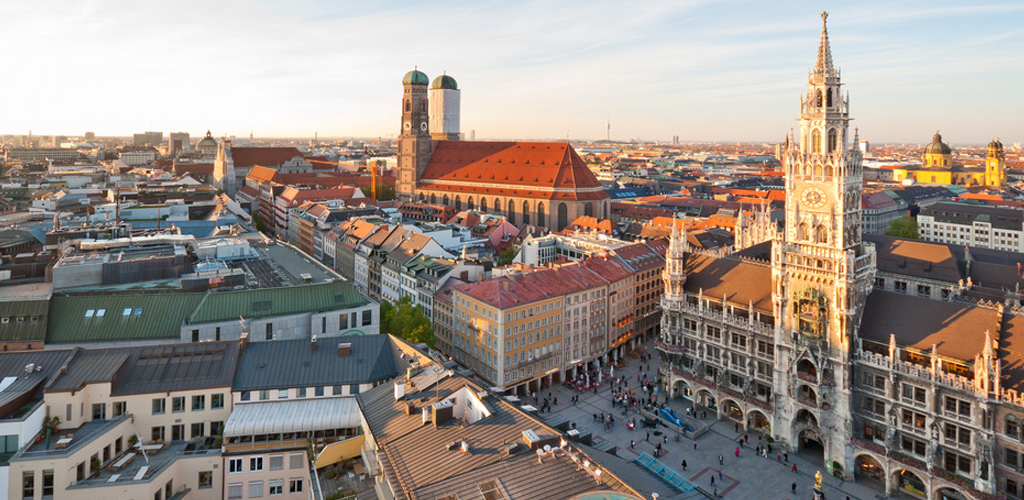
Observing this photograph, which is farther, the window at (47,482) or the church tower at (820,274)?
the church tower at (820,274)

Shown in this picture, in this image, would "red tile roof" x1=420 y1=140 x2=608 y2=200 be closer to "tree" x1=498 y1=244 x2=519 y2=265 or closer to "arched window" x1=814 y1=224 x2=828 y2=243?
"tree" x1=498 y1=244 x2=519 y2=265

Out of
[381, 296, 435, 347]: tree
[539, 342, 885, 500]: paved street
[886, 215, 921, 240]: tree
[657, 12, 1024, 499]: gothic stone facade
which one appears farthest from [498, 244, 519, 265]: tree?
[886, 215, 921, 240]: tree

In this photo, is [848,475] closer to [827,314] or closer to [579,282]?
[827,314]

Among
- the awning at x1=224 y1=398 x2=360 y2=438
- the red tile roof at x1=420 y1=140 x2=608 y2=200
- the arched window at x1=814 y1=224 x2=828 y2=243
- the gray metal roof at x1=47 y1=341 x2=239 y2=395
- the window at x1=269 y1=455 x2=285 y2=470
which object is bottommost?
the window at x1=269 y1=455 x2=285 y2=470

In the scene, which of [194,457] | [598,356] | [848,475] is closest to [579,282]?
[598,356]

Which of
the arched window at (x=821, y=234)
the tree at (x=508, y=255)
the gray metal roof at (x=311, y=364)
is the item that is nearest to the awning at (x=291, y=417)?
the gray metal roof at (x=311, y=364)

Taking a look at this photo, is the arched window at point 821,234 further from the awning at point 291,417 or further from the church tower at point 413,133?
the church tower at point 413,133

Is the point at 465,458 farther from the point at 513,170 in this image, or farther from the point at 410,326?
the point at 513,170
